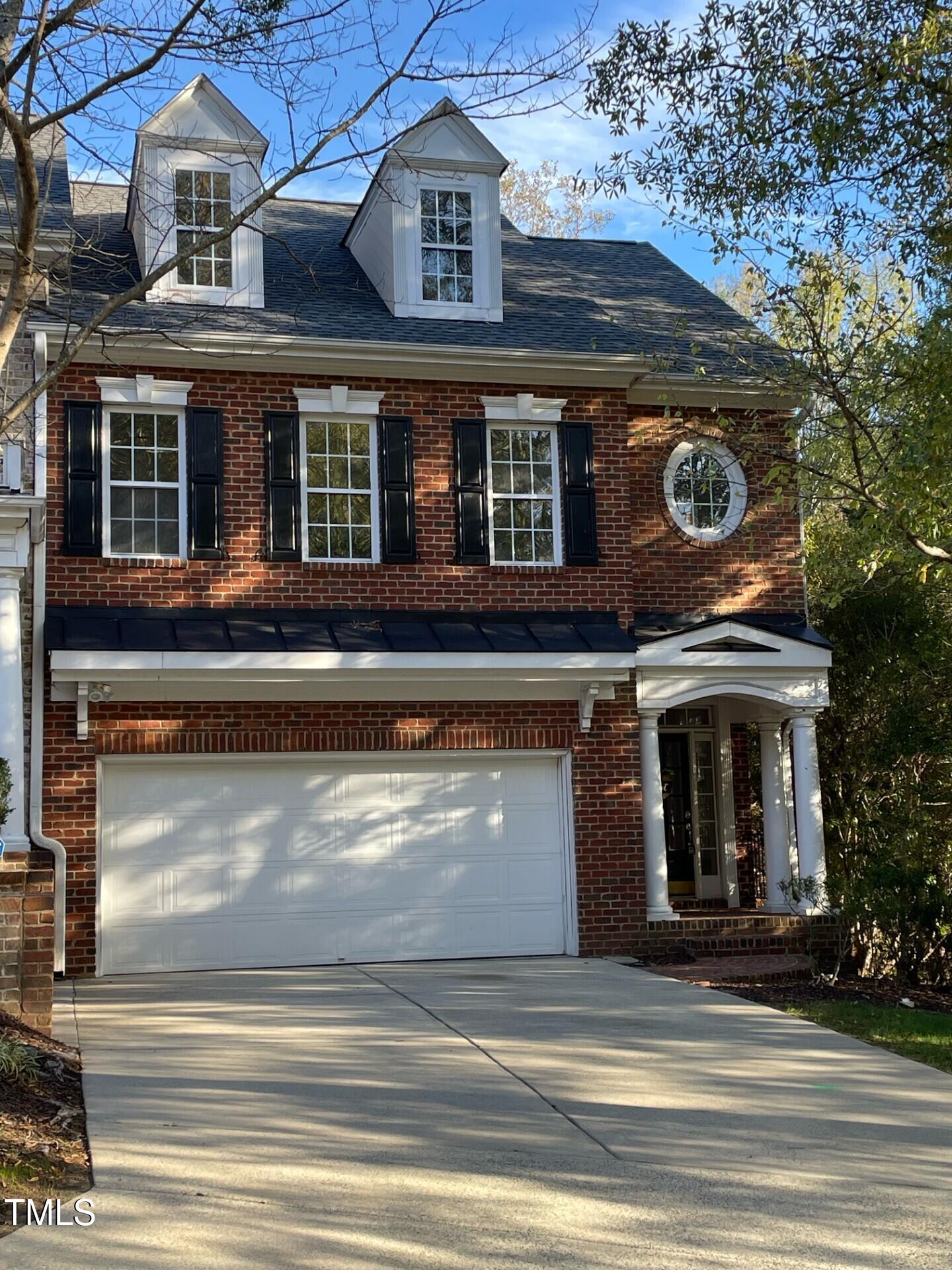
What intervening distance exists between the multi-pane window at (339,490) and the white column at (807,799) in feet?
17.2

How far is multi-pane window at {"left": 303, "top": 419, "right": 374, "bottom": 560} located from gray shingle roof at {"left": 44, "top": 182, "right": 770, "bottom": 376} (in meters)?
1.04

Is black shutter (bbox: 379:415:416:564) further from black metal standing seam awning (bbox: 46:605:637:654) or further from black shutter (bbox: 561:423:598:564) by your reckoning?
black shutter (bbox: 561:423:598:564)

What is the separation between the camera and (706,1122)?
7328 mm

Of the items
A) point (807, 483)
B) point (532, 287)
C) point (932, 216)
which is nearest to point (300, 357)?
point (532, 287)

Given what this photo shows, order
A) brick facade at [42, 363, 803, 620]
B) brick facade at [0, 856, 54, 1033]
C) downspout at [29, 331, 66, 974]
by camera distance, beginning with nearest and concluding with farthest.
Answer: brick facade at [0, 856, 54, 1033] < downspout at [29, 331, 66, 974] < brick facade at [42, 363, 803, 620]

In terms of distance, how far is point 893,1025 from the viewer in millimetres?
10352

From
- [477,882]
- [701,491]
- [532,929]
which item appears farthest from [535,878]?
[701,491]

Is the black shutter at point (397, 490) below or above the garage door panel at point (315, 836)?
above

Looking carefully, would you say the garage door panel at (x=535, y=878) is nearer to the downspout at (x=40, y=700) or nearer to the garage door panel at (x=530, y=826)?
the garage door panel at (x=530, y=826)

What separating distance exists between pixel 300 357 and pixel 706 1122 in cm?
927

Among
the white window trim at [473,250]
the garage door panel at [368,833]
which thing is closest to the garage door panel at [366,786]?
the garage door panel at [368,833]

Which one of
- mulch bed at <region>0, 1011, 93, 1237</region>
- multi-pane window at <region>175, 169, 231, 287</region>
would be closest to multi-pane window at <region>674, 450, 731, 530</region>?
multi-pane window at <region>175, 169, 231, 287</region>

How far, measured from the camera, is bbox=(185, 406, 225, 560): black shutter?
13.8 metres

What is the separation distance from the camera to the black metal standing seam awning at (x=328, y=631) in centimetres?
1308
